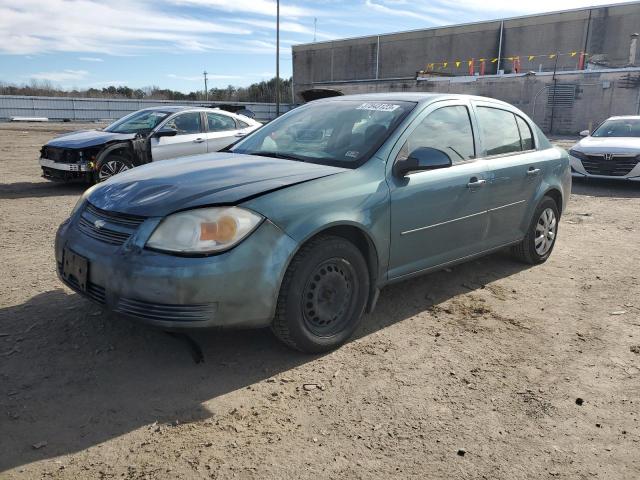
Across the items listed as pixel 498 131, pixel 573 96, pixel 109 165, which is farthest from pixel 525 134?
pixel 573 96

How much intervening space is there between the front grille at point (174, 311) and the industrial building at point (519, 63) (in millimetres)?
17556

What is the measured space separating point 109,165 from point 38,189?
1622 mm

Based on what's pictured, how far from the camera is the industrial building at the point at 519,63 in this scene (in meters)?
32.2

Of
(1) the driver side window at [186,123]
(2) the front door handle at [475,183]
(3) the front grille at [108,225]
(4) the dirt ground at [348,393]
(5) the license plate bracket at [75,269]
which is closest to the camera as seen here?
(4) the dirt ground at [348,393]

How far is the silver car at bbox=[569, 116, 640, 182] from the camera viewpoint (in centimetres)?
1103

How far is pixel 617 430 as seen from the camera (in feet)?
9.34

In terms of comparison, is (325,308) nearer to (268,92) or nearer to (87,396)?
(87,396)

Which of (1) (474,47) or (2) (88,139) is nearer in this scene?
(2) (88,139)

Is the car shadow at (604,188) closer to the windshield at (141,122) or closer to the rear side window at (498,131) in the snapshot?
the rear side window at (498,131)

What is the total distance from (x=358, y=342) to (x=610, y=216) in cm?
653

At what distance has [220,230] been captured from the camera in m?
3.04

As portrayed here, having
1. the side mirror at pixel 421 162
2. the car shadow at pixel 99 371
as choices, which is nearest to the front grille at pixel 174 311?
the car shadow at pixel 99 371

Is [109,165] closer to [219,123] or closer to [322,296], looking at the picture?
[219,123]

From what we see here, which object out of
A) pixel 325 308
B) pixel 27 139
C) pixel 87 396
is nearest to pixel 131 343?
pixel 87 396
